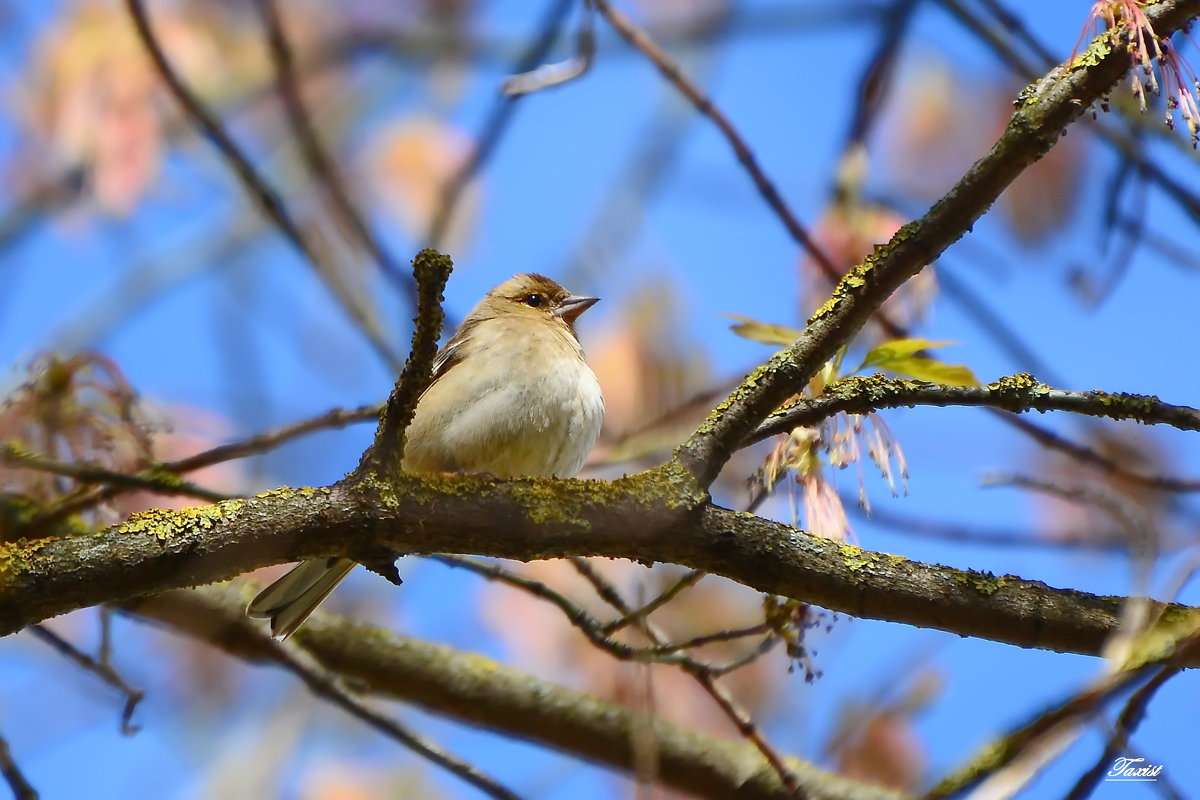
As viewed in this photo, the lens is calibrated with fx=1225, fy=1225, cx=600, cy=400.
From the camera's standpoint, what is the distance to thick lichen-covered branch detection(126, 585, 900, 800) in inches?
179

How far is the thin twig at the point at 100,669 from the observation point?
3662 mm

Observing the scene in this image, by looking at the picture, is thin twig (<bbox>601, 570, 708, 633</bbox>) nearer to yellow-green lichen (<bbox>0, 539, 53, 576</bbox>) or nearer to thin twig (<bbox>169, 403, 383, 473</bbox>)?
thin twig (<bbox>169, 403, 383, 473</bbox>)

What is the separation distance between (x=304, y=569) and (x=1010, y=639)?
204cm

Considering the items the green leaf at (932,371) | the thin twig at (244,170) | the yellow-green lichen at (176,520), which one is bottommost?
the yellow-green lichen at (176,520)

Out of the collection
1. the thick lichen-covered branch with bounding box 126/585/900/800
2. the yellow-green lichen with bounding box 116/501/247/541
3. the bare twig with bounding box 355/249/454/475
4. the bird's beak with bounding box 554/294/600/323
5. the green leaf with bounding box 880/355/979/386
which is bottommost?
the yellow-green lichen with bounding box 116/501/247/541

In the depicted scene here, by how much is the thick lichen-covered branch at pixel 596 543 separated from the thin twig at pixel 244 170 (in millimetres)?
2167

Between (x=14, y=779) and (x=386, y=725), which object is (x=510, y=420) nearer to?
(x=386, y=725)

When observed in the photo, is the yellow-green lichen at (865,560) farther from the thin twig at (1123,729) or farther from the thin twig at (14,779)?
the thin twig at (14,779)

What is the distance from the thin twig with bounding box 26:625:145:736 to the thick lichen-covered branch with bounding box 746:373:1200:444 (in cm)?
214

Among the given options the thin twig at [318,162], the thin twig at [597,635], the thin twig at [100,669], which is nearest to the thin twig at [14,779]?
the thin twig at [100,669]

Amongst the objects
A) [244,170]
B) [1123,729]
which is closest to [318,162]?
[244,170]

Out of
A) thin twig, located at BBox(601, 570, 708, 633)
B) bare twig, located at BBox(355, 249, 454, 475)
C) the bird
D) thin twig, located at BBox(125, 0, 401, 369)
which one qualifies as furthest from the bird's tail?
thin twig, located at BBox(125, 0, 401, 369)

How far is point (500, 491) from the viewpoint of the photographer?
2.78 meters

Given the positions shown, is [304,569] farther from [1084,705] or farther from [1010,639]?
[1084,705]
